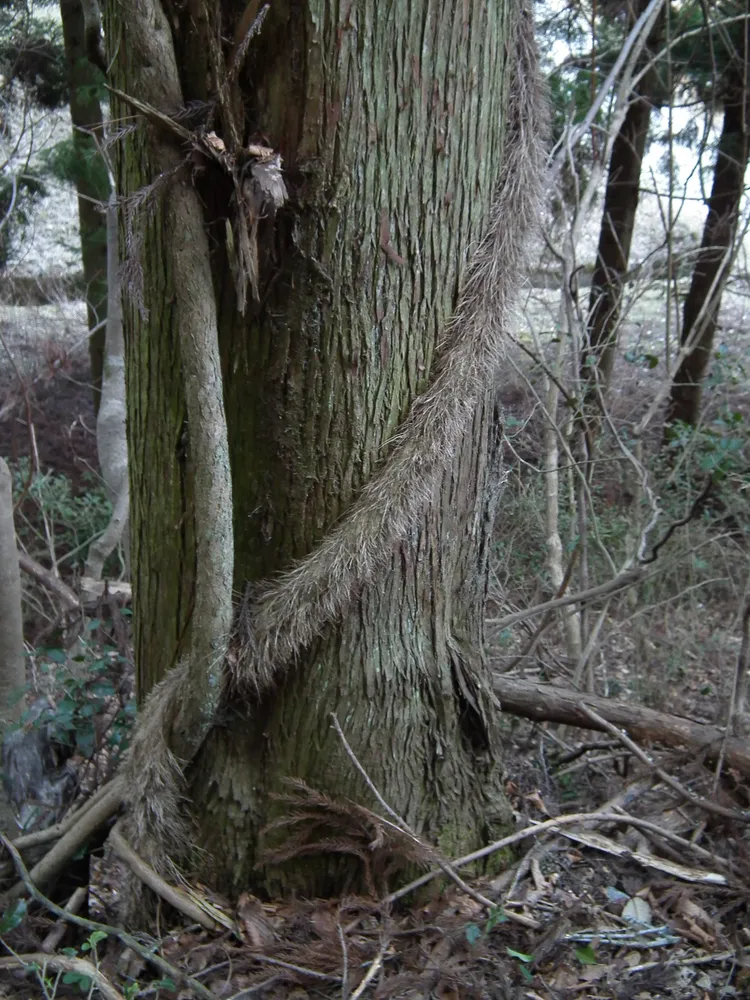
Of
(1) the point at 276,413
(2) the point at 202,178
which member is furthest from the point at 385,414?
(2) the point at 202,178

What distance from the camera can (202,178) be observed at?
1705mm

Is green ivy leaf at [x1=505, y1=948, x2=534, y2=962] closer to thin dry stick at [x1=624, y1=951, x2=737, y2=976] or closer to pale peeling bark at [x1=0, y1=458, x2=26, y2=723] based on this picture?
thin dry stick at [x1=624, y1=951, x2=737, y2=976]

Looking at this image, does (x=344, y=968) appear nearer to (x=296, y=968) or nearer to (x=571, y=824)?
(x=296, y=968)

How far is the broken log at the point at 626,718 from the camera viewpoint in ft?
7.87

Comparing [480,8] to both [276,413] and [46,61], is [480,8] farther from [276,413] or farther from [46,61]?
[46,61]

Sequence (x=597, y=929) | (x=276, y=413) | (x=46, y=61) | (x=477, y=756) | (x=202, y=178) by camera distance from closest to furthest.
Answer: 1. (x=202, y=178)
2. (x=276, y=413)
3. (x=597, y=929)
4. (x=477, y=756)
5. (x=46, y=61)

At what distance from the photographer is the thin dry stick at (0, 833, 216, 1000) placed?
1.70m

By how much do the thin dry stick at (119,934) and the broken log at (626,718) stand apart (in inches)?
47.5

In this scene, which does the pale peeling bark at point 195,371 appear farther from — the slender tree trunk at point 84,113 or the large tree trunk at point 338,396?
the slender tree trunk at point 84,113

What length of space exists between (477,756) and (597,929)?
0.47 metres

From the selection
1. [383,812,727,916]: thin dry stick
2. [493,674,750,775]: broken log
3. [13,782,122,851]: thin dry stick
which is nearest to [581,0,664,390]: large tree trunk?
[493,674,750,775]: broken log

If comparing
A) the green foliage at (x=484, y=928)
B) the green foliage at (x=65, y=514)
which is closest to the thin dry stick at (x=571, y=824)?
the green foliage at (x=484, y=928)

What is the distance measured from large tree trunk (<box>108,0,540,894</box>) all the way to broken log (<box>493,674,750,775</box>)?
49cm

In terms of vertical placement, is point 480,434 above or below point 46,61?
below
